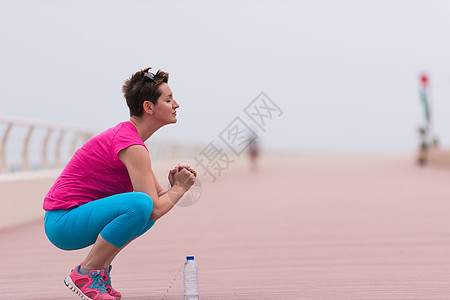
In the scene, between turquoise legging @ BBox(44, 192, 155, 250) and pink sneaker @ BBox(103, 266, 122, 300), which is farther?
pink sneaker @ BBox(103, 266, 122, 300)

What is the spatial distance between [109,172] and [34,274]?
224cm

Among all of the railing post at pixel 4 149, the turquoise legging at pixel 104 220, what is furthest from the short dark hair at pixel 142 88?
the railing post at pixel 4 149

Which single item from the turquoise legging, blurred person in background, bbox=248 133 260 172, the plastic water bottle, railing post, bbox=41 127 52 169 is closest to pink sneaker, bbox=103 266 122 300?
the turquoise legging

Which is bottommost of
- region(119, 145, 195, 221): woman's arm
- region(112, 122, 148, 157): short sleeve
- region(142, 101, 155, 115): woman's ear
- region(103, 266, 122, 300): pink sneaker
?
region(103, 266, 122, 300): pink sneaker

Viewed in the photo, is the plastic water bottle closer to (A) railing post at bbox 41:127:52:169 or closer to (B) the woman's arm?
(B) the woman's arm

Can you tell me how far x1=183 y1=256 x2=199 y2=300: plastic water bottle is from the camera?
15.6 feet

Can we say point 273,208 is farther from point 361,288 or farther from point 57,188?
point 57,188

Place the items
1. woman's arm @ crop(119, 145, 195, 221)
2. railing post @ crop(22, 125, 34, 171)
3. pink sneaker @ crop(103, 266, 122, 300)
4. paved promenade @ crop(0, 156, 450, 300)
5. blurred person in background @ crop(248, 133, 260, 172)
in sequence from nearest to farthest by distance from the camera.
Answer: woman's arm @ crop(119, 145, 195, 221)
pink sneaker @ crop(103, 266, 122, 300)
paved promenade @ crop(0, 156, 450, 300)
railing post @ crop(22, 125, 34, 171)
blurred person in background @ crop(248, 133, 260, 172)

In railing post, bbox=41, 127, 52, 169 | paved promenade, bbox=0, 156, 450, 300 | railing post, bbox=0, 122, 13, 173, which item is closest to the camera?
paved promenade, bbox=0, 156, 450, 300

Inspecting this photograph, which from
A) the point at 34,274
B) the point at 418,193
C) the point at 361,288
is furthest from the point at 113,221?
the point at 418,193

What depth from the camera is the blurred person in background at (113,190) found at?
4.36m

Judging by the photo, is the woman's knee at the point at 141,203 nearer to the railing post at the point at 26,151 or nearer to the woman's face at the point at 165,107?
the woman's face at the point at 165,107

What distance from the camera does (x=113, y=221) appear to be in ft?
14.4

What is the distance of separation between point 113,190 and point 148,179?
0.39 m
